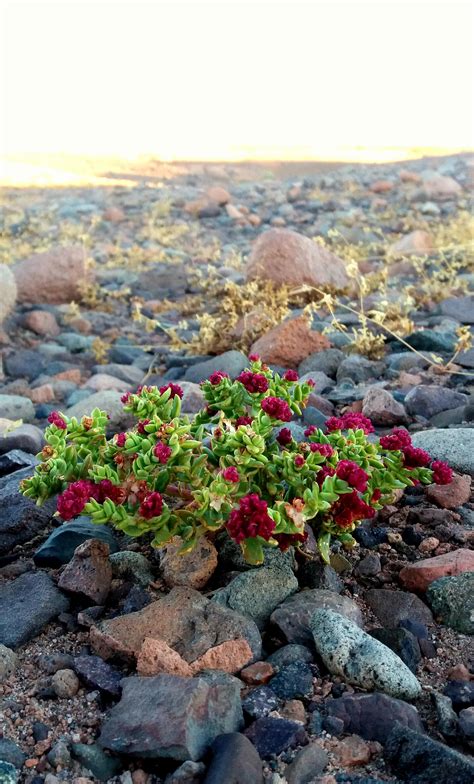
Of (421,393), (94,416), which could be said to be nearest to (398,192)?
(421,393)

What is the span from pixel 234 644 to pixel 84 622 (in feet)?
1.78

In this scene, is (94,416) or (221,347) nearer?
(94,416)

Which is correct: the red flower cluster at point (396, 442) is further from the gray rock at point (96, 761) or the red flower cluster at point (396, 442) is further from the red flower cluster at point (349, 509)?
the gray rock at point (96, 761)

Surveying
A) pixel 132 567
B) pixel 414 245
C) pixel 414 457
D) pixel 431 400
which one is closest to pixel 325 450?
pixel 414 457

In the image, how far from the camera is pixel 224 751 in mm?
2033

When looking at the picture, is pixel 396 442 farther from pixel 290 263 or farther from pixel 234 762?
pixel 290 263

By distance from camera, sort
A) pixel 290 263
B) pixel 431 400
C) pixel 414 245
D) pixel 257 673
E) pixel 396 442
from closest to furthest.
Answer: pixel 257 673
pixel 396 442
pixel 431 400
pixel 290 263
pixel 414 245

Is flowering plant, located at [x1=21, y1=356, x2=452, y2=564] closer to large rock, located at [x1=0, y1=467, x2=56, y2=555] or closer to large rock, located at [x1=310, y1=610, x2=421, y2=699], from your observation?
large rock, located at [x1=310, y1=610, x2=421, y2=699]

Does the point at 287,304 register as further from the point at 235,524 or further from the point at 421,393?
the point at 235,524

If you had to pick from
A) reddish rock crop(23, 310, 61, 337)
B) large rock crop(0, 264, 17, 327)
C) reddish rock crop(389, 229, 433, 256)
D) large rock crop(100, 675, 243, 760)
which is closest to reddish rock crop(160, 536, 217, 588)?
large rock crop(100, 675, 243, 760)

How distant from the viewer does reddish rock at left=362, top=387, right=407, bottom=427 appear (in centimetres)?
417

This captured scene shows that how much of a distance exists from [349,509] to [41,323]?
4790 millimetres

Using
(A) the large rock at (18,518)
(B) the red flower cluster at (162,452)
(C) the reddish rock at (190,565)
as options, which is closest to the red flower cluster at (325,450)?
(B) the red flower cluster at (162,452)

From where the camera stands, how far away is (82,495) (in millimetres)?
2396
